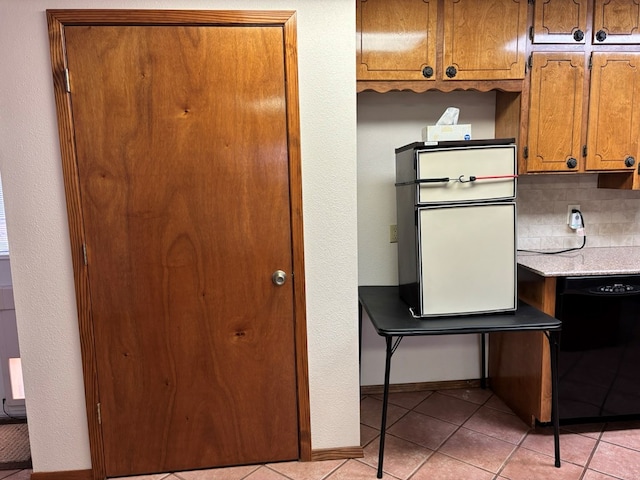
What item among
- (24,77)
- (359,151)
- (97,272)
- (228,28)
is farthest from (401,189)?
(24,77)

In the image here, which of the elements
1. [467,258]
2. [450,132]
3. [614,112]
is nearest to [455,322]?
[467,258]

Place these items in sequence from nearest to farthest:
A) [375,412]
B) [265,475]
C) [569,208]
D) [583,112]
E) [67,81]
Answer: [67,81] → [265,475] → [583,112] → [375,412] → [569,208]

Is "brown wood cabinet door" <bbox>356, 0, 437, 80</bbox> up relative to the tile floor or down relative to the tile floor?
up

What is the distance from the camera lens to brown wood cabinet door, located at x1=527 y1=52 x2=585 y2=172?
2.34 metres

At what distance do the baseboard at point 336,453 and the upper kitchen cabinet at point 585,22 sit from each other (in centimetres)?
219

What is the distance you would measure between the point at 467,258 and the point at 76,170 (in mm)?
1678

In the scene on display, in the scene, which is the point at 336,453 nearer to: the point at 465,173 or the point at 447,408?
the point at 447,408

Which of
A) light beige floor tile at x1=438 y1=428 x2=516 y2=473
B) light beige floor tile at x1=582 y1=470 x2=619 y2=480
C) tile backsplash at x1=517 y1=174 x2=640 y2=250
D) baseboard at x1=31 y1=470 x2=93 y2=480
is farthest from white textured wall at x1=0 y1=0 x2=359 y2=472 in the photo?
tile backsplash at x1=517 y1=174 x2=640 y2=250

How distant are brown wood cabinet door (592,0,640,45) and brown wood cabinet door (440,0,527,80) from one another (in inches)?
15.2

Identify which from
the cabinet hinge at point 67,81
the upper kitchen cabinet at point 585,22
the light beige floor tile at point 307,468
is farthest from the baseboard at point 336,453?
the upper kitchen cabinet at point 585,22

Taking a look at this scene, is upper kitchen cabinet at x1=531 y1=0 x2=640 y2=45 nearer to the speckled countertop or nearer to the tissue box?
the tissue box

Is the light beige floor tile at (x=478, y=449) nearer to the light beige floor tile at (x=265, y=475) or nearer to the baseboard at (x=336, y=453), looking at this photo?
the baseboard at (x=336, y=453)

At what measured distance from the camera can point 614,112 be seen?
7.87 ft

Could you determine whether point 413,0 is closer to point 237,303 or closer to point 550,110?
point 550,110
